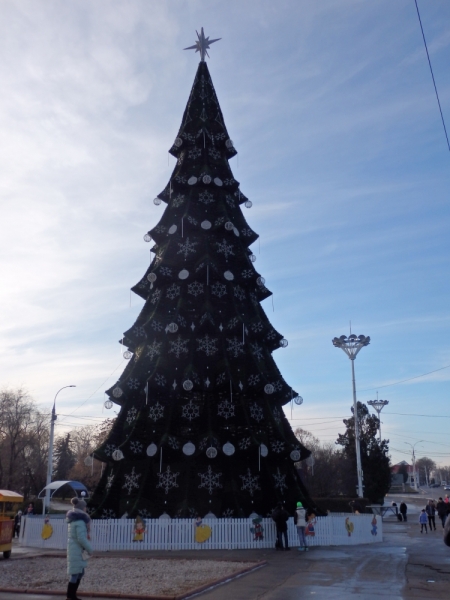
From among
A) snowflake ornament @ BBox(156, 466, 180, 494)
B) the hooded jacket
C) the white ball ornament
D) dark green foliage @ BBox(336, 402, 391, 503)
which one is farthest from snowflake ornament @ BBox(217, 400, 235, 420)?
dark green foliage @ BBox(336, 402, 391, 503)

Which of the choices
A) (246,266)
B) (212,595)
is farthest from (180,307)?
(212,595)

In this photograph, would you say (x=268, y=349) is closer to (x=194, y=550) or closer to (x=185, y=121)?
(x=194, y=550)

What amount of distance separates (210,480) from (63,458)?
64.7 meters

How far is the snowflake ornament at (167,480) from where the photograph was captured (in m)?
20.8

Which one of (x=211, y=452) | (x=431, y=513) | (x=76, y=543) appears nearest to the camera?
(x=76, y=543)

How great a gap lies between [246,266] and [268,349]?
151 inches

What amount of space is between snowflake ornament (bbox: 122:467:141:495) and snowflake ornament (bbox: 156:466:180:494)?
2.75 feet

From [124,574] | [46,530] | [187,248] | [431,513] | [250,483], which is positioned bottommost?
[124,574]

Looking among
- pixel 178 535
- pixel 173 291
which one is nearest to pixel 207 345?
pixel 173 291

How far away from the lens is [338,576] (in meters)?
12.1

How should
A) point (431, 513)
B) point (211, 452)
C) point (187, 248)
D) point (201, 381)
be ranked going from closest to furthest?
Result: point (211, 452)
point (201, 381)
point (187, 248)
point (431, 513)

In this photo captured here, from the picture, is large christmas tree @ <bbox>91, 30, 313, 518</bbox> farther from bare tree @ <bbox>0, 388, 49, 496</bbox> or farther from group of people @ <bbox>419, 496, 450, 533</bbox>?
bare tree @ <bbox>0, 388, 49, 496</bbox>

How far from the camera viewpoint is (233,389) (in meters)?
21.8

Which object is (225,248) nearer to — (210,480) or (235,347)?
(235,347)
